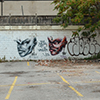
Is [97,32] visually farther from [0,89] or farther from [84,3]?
[0,89]

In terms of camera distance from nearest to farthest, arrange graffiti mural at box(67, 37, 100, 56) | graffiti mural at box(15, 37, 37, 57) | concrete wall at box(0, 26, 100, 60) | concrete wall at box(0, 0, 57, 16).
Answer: concrete wall at box(0, 26, 100, 60)
graffiti mural at box(15, 37, 37, 57)
graffiti mural at box(67, 37, 100, 56)
concrete wall at box(0, 0, 57, 16)

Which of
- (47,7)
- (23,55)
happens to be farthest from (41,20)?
(47,7)

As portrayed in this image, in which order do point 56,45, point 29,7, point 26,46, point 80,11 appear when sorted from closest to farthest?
point 80,11
point 26,46
point 56,45
point 29,7

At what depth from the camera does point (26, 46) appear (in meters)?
19.4

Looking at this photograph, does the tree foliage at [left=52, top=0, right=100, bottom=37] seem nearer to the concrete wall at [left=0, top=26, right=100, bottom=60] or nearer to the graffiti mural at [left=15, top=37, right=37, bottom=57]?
the concrete wall at [left=0, top=26, right=100, bottom=60]

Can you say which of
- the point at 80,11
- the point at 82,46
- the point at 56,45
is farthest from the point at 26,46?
the point at 80,11

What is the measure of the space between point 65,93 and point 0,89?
2.73m

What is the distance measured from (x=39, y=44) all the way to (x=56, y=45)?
1.68 meters

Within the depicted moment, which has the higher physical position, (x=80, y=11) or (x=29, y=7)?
(x=29, y=7)

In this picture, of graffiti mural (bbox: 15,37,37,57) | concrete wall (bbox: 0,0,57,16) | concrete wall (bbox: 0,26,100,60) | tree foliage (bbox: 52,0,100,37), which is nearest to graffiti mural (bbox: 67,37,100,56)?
concrete wall (bbox: 0,26,100,60)

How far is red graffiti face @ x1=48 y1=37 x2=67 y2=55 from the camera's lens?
1958cm

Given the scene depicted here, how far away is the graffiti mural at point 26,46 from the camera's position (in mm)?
19328

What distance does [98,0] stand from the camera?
53.8 feet

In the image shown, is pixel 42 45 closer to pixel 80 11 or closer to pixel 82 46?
pixel 82 46
